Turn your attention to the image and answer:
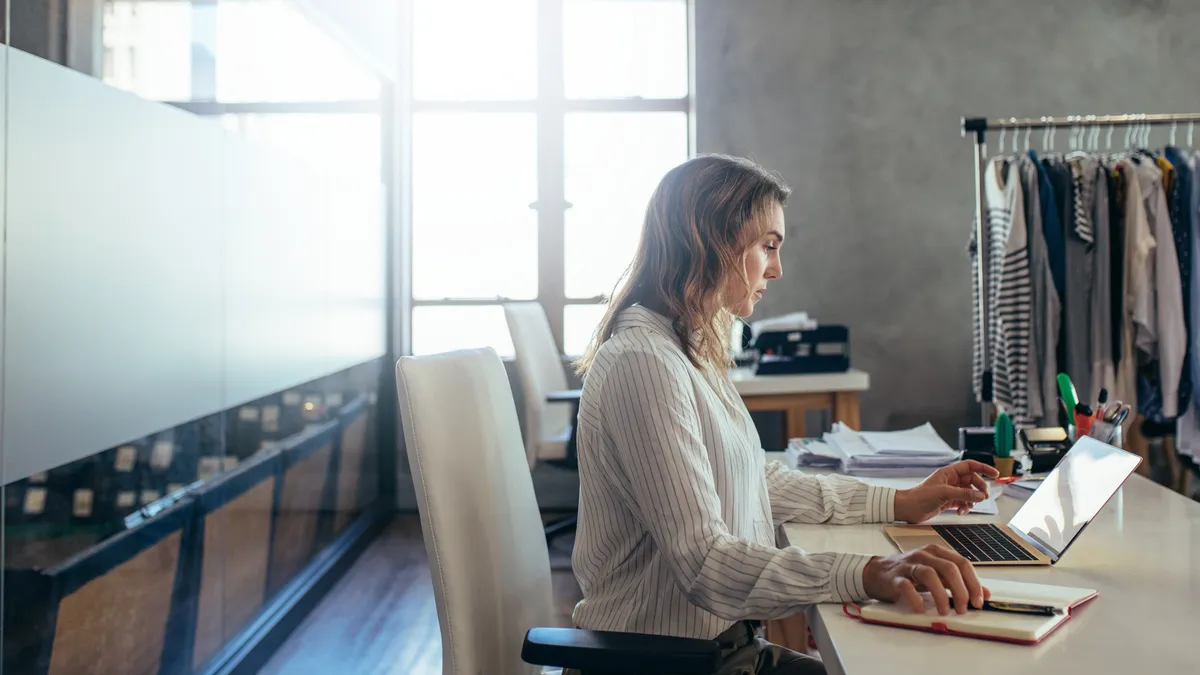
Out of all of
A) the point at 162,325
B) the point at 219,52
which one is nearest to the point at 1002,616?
the point at 162,325

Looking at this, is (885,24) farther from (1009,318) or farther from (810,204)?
(1009,318)

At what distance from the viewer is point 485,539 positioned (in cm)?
109

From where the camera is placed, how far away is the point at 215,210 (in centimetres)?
212

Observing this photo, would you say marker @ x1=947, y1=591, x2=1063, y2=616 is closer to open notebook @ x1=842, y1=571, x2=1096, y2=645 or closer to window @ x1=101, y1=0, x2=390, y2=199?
open notebook @ x1=842, y1=571, x2=1096, y2=645

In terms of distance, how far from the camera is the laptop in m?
1.13

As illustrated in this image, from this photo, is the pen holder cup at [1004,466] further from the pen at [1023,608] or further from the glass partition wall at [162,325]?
the glass partition wall at [162,325]

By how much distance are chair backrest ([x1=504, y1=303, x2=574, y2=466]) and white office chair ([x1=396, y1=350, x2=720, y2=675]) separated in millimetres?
1978

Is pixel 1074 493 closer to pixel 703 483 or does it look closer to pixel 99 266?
pixel 703 483

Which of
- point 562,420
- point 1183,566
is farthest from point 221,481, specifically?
point 1183,566

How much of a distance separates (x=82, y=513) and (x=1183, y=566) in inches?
65.6

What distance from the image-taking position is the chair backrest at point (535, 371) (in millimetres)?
3297

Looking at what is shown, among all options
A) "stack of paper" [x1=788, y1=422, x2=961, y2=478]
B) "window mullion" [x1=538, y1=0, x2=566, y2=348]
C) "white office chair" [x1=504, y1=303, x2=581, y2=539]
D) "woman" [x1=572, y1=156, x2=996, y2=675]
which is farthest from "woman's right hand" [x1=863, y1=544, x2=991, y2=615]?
"window mullion" [x1=538, y1=0, x2=566, y2=348]

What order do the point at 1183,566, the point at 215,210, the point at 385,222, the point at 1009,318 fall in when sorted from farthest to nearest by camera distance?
the point at 385,222
the point at 1009,318
the point at 215,210
the point at 1183,566

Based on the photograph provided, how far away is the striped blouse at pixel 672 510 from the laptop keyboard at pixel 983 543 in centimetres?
25
